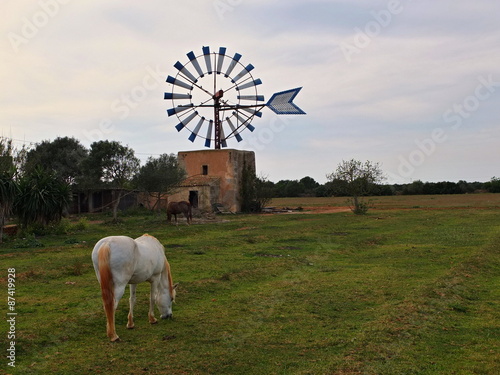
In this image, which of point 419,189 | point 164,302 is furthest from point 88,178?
point 419,189

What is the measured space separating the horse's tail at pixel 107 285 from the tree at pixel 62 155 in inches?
1603

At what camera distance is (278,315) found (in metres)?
8.48

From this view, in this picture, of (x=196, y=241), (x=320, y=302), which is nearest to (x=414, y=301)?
(x=320, y=302)

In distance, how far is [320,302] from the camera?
9438 mm

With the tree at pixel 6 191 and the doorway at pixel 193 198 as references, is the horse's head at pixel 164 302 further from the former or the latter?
the doorway at pixel 193 198

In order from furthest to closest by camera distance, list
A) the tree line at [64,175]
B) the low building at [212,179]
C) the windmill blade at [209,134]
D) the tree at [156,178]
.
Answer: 1. the windmill blade at [209,134]
2. the low building at [212,179]
3. the tree at [156,178]
4. the tree line at [64,175]

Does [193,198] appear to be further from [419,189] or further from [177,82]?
[419,189]

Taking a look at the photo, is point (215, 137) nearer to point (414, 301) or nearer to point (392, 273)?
point (392, 273)

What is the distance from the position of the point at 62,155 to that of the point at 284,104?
2334 cm

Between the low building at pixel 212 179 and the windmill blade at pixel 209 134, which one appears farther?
the windmill blade at pixel 209 134

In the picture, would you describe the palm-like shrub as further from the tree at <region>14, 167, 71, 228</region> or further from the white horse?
the white horse

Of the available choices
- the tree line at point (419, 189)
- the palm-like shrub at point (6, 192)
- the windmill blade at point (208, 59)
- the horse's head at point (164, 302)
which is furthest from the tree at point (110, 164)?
the tree line at point (419, 189)

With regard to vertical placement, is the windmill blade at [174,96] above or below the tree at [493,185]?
above

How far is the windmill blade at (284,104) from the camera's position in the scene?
40219 millimetres
